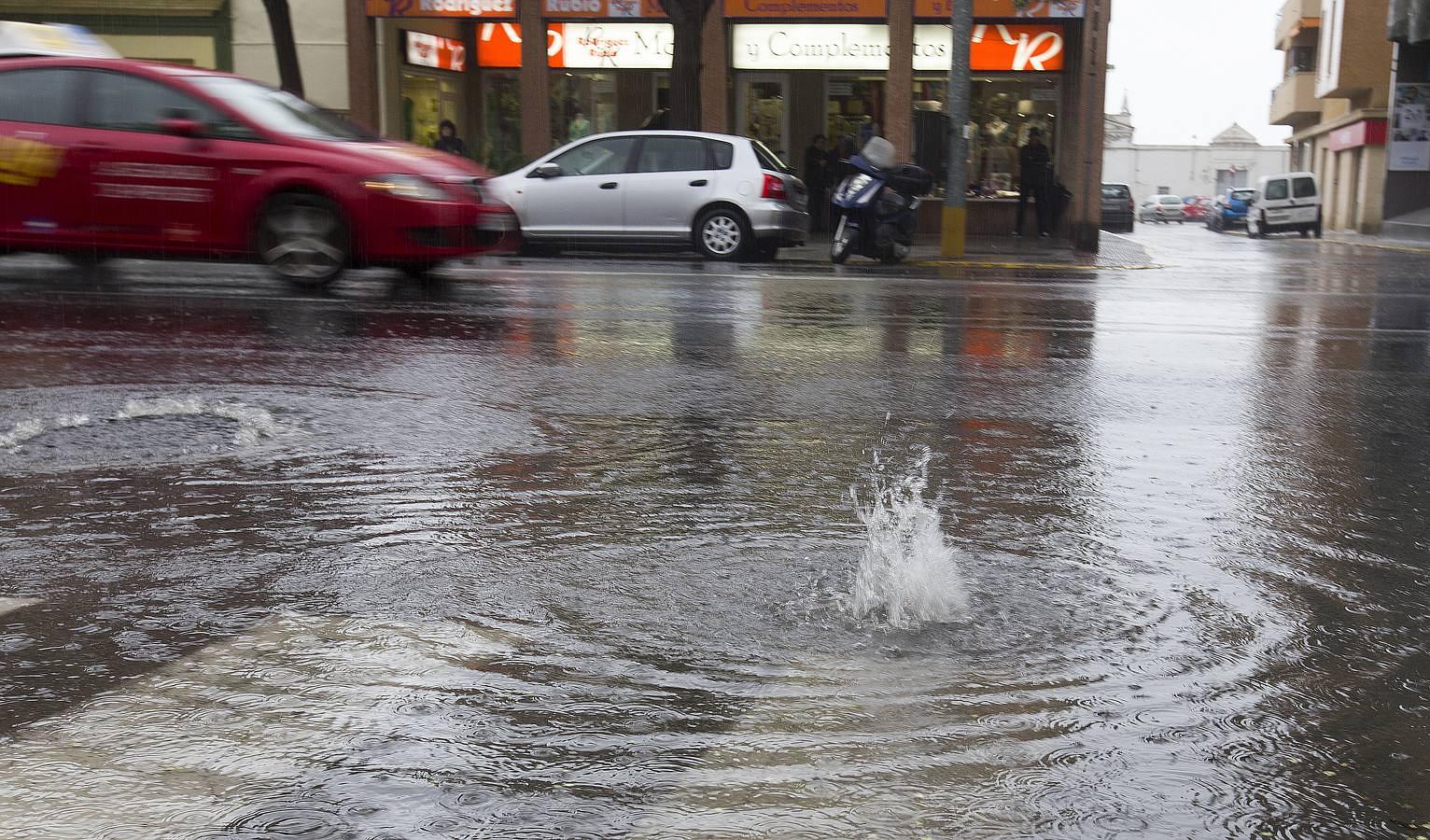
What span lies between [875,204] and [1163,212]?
6245cm

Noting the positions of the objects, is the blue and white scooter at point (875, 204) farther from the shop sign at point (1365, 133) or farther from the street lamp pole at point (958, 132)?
the shop sign at point (1365, 133)

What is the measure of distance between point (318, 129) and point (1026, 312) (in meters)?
5.64

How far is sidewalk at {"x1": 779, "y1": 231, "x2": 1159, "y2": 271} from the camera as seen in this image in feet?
56.8

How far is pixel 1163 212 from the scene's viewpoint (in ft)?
244

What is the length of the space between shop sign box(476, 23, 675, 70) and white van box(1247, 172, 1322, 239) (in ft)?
82.8

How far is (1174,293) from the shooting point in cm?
1369

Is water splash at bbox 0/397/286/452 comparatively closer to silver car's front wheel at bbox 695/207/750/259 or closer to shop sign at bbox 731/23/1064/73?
silver car's front wheel at bbox 695/207/750/259

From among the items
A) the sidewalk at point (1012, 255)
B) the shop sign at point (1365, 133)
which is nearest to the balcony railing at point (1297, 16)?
the shop sign at point (1365, 133)

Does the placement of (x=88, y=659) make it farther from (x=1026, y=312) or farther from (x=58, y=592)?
(x=1026, y=312)

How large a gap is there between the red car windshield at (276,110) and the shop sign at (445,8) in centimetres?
1424

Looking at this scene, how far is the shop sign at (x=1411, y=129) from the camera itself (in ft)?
144

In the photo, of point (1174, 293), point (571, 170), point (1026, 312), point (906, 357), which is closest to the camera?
point (906, 357)

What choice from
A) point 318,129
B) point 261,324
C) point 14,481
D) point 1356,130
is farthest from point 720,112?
point 1356,130

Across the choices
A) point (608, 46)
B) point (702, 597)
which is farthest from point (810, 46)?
point (702, 597)
